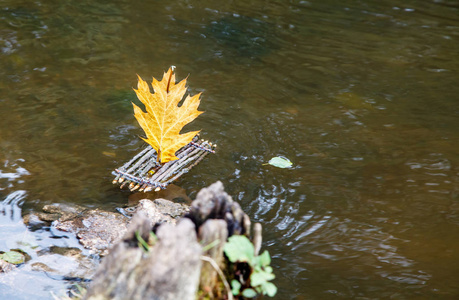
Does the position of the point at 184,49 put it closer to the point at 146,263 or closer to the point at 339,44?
the point at 339,44

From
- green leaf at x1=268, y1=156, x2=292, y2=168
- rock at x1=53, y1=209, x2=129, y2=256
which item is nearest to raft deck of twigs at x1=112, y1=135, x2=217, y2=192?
rock at x1=53, y1=209, x2=129, y2=256

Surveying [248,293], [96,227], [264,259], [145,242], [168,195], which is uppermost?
[145,242]

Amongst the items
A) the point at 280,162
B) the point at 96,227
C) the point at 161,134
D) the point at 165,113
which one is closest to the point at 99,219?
the point at 96,227

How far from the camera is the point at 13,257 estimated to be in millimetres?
3199

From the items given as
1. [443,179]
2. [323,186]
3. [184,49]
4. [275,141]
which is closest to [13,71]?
[184,49]

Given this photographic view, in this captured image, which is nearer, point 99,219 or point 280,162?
point 99,219

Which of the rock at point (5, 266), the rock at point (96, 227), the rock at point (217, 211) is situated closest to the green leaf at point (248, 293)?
the rock at point (217, 211)

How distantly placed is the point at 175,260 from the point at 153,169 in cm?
251

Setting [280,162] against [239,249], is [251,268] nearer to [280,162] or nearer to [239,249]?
[239,249]

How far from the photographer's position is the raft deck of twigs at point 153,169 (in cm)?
397

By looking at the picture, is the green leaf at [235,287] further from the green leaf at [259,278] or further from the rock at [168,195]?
the rock at [168,195]

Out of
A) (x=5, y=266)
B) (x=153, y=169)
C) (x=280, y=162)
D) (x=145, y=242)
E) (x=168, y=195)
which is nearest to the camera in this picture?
(x=145, y=242)

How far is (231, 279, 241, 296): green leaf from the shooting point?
2.15 metres

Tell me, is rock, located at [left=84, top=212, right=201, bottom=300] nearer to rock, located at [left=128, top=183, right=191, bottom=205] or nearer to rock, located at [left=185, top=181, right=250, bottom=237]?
rock, located at [left=185, top=181, right=250, bottom=237]
